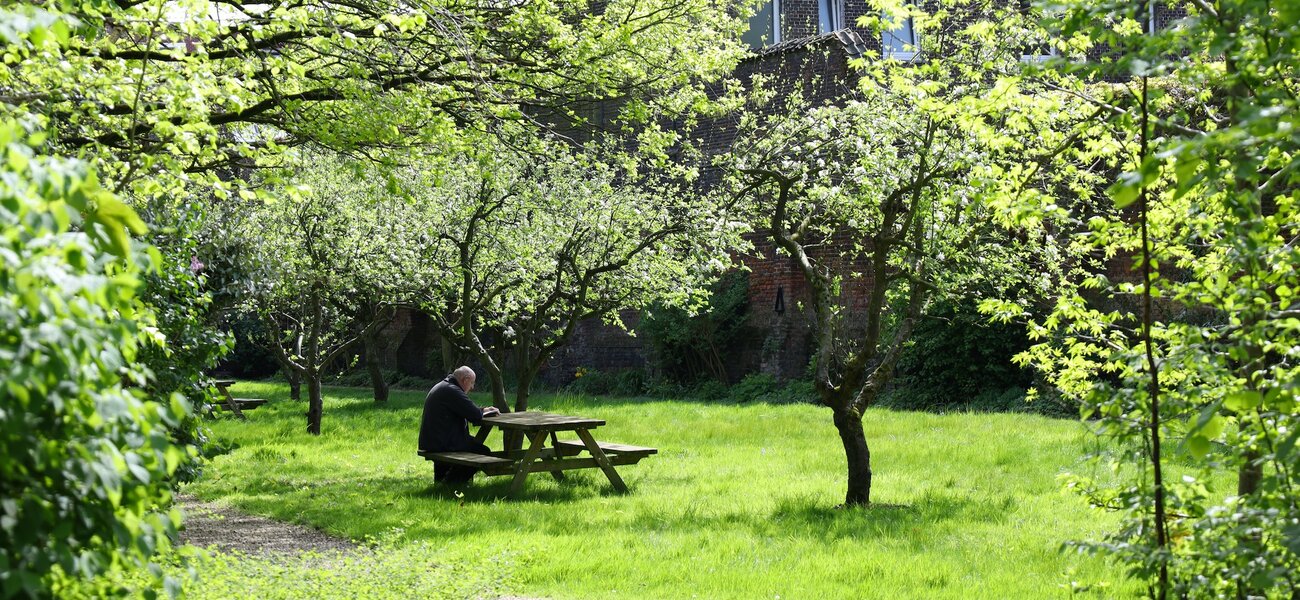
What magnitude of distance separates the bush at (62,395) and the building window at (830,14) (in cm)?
2551

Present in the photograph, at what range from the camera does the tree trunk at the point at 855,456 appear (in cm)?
1009

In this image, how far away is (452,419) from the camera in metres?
11.5

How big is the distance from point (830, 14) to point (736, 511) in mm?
19324

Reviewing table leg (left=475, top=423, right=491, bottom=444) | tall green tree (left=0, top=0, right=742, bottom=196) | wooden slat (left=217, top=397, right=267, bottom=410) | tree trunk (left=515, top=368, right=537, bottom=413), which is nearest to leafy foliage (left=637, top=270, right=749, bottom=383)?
wooden slat (left=217, top=397, right=267, bottom=410)

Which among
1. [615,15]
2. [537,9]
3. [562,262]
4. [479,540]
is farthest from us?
[562,262]

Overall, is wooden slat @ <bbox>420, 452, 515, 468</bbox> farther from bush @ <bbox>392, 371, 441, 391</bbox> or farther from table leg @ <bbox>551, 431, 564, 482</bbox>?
bush @ <bbox>392, 371, 441, 391</bbox>

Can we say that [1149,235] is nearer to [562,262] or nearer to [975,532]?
[975,532]

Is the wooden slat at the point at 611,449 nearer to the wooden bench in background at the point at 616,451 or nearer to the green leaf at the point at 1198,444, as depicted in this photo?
the wooden bench in background at the point at 616,451

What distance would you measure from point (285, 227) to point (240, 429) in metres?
3.45

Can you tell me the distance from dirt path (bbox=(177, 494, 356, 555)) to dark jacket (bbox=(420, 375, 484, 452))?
1885 millimetres

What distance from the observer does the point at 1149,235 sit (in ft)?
17.6

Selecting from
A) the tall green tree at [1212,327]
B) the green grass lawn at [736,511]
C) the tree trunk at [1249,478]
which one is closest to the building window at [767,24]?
the green grass lawn at [736,511]

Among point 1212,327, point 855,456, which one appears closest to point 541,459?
point 855,456

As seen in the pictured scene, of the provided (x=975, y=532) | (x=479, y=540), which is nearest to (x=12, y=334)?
(x=479, y=540)
